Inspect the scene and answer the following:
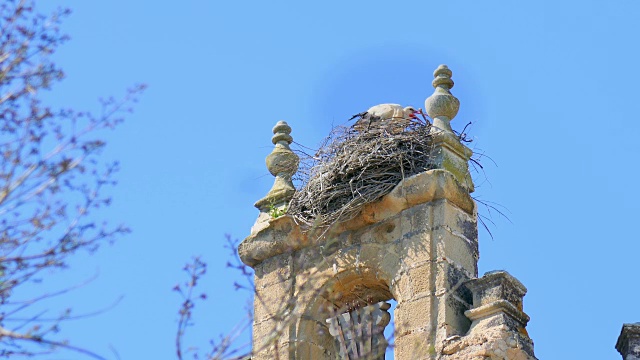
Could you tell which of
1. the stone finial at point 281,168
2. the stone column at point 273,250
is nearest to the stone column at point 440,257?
the stone column at point 273,250

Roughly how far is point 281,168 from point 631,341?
9.62 feet

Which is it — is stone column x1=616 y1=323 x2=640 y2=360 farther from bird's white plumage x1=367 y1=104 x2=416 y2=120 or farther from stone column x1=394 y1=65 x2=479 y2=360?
bird's white plumage x1=367 y1=104 x2=416 y2=120

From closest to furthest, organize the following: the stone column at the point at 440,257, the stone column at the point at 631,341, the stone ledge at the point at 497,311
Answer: the stone column at the point at 631,341 < the stone ledge at the point at 497,311 < the stone column at the point at 440,257

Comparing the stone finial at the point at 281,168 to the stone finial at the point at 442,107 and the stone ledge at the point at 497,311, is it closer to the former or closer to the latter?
the stone finial at the point at 442,107

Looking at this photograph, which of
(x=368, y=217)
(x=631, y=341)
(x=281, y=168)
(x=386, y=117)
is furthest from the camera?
(x=281, y=168)

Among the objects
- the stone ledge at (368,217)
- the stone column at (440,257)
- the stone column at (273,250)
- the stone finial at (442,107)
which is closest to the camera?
the stone column at (440,257)

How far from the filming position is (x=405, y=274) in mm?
10070

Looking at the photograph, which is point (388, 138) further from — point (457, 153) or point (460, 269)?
point (460, 269)

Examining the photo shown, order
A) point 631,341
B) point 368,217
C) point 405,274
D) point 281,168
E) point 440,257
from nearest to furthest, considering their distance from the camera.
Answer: point 631,341 → point 440,257 → point 405,274 → point 368,217 → point 281,168

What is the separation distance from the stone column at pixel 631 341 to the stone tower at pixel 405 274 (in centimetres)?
56

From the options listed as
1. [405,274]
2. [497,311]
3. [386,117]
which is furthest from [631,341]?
[386,117]

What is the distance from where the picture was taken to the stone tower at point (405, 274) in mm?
9648

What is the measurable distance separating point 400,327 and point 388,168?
1.22 meters

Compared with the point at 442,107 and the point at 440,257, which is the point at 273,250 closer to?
the point at 440,257
